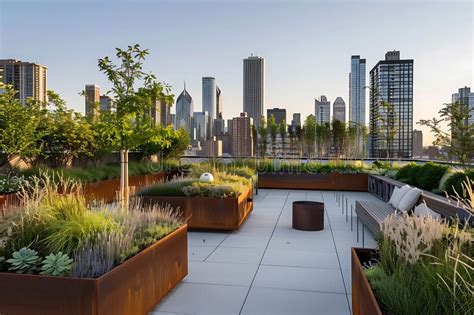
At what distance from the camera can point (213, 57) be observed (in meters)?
15.7

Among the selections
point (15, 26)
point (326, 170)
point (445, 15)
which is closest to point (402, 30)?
point (445, 15)

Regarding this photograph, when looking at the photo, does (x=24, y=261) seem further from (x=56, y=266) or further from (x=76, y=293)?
(x=76, y=293)

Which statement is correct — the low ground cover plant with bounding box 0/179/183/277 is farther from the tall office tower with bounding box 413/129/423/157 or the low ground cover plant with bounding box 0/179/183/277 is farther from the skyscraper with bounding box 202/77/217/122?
the skyscraper with bounding box 202/77/217/122

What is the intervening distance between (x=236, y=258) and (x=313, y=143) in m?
12.1

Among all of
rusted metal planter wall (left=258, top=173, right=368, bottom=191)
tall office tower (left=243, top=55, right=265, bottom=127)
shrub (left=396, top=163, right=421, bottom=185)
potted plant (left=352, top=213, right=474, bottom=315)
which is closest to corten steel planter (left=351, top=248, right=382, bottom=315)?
potted plant (left=352, top=213, right=474, bottom=315)

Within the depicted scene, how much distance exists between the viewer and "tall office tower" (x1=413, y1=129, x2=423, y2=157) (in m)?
15.9

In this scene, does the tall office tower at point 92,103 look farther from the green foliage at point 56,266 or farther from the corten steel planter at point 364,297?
the corten steel planter at point 364,297

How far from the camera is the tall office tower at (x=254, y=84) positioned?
159 feet

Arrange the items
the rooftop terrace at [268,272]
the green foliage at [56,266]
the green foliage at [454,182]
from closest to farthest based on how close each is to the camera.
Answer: the green foliage at [56,266]
the rooftop terrace at [268,272]
the green foliage at [454,182]

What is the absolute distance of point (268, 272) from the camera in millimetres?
3877

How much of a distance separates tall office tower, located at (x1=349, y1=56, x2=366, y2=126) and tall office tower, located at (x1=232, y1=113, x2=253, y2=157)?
6033mm

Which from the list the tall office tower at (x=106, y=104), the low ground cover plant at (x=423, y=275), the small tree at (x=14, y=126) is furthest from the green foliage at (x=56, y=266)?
the small tree at (x=14, y=126)

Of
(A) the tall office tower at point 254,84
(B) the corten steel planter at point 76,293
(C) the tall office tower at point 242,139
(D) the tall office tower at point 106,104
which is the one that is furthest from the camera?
(A) the tall office tower at point 254,84

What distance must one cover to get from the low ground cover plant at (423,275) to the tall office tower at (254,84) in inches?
1657
